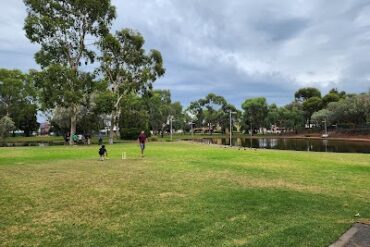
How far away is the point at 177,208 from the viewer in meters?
9.00

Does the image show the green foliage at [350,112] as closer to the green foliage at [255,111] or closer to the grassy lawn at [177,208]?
the green foliage at [255,111]

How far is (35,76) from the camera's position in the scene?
4141cm

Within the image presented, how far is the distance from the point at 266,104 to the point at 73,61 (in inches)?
3058

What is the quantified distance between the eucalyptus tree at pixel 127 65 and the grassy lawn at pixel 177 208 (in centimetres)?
3709

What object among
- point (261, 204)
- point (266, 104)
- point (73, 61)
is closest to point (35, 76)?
point (73, 61)

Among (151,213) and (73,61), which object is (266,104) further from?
(151,213)

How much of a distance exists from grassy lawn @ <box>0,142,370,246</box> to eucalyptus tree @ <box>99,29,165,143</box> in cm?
3709

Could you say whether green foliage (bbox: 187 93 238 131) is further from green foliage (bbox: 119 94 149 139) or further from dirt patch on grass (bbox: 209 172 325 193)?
dirt patch on grass (bbox: 209 172 325 193)

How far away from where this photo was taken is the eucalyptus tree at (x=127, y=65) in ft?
165

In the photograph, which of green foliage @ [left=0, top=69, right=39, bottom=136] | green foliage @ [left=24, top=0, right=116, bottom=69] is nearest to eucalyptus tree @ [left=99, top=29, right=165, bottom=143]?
green foliage @ [left=24, top=0, right=116, bottom=69]

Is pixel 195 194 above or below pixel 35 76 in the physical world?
below

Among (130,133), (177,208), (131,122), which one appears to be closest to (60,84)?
(130,133)

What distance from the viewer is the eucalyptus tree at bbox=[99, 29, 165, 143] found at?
50.2 meters

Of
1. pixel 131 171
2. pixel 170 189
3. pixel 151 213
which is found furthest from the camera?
pixel 131 171
